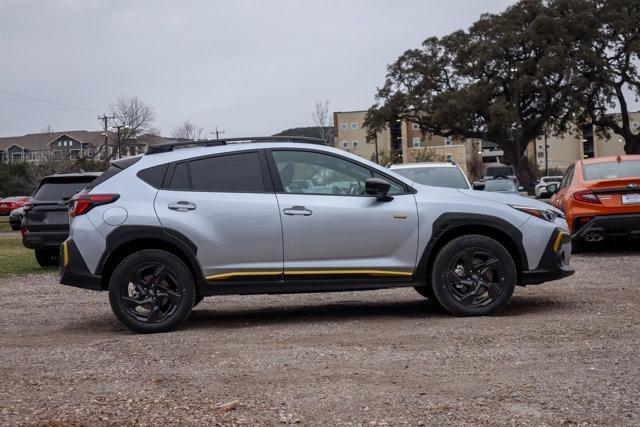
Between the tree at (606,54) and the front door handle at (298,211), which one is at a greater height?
the tree at (606,54)

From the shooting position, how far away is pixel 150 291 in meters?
7.30

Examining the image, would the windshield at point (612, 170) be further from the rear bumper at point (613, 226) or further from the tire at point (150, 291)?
the tire at point (150, 291)

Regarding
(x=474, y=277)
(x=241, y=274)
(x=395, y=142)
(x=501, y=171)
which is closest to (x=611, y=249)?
(x=474, y=277)

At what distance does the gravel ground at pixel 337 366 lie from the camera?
464cm

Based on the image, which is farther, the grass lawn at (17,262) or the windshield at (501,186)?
the windshield at (501,186)

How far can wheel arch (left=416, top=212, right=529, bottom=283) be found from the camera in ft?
24.5

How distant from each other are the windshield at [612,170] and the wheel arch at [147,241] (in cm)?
790

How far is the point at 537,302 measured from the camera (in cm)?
845

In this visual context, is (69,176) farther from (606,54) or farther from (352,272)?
(606,54)

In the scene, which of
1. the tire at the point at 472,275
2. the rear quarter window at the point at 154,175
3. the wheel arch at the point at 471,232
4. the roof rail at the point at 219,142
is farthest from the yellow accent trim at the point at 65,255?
the tire at the point at 472,275

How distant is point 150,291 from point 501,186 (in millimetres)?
18557

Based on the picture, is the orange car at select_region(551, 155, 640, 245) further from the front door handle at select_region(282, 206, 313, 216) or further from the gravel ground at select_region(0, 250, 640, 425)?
the front door handle at select_region(282, 206, 313, 216)

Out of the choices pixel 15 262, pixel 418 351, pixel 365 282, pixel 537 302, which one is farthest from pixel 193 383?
pixel 15 262

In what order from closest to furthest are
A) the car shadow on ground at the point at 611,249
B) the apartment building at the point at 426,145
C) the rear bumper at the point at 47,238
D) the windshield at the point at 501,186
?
the car shadow on ground at the point at 611,249, the rear bumper at the point at 47,238, the windshield at the point at 501,186, the apartment building at the point at 426,145
